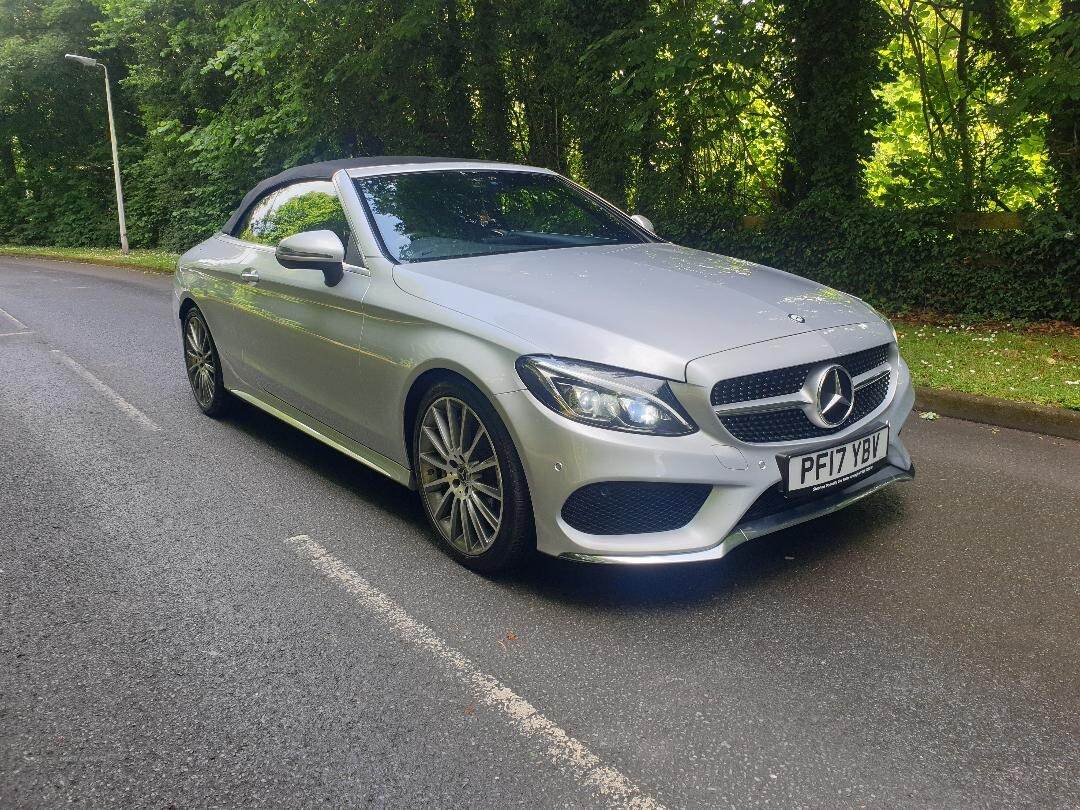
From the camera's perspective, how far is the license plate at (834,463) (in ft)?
11.0

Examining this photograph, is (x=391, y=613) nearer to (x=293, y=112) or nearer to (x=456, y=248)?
(x=456, y=248)

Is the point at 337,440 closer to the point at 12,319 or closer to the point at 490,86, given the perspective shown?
the point at 12,319

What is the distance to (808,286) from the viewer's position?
14.0 ft

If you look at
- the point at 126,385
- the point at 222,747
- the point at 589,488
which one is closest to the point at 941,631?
the point at 589,488

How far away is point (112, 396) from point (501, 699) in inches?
209

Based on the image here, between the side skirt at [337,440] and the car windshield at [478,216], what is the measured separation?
0.93 meters

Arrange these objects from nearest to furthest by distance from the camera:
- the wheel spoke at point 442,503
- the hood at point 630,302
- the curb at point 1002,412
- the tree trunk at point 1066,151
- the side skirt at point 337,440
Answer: the hood at point 630,302
the wheel spoke at point 442,503
the side skirt at point 337,440
the curb at point 1002,412
the tree trunk at point 1066,151

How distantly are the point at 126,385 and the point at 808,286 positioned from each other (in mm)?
5550

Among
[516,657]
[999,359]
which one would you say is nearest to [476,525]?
[516,657]

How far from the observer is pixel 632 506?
3.29 meters

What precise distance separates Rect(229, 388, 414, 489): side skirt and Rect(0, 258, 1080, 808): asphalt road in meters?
0.29

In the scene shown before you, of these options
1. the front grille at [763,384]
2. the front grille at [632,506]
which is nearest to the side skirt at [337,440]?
the front grille at [632,506]

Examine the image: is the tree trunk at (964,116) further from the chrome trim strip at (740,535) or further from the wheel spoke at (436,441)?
the wheel spoke at (436,441)

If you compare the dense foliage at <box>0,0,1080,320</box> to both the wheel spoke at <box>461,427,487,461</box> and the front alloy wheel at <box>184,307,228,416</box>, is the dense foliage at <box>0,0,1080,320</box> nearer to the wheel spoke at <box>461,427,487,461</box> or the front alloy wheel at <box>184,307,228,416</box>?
the front alloy wheel at <box>184,307,228,416</box>
